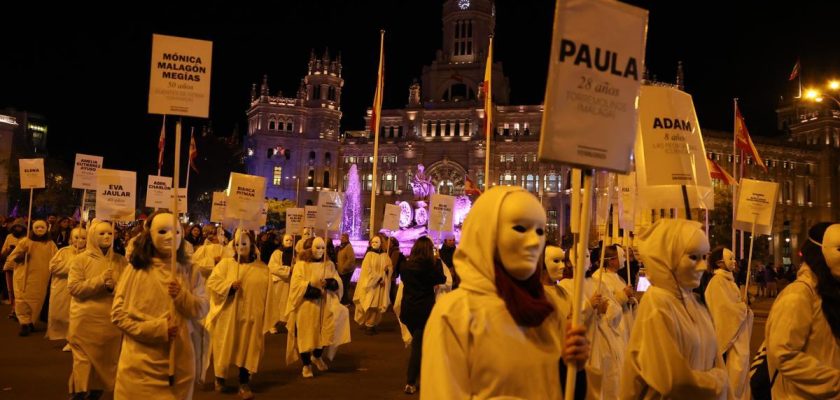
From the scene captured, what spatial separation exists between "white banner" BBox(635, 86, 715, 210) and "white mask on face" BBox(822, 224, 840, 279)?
49.7 inches

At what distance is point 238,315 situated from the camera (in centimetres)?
901

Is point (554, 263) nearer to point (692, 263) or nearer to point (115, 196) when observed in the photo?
point (692, 263)

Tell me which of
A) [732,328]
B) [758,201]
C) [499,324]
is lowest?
[732,328]

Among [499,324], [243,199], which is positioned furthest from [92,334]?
[499,324]

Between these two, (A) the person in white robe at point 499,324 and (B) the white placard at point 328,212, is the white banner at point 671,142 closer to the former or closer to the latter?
(A) the person in white robe at point 499,324

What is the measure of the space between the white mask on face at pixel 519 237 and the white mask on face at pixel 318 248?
7918 millimetres

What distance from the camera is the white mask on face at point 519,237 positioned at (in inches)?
113

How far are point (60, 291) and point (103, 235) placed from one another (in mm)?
4124

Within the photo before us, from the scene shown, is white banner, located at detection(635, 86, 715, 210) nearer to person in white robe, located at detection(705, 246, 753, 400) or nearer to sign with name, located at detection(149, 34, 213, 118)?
person in white robe, located at detection(705, 246, 753, 400)

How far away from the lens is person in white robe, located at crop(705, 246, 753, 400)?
7086 mm

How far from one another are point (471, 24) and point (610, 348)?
78.0 meters

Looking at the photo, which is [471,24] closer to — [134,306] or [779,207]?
[779,207]

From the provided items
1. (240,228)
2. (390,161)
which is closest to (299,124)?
(390,161)

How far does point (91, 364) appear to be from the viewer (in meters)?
7.00
